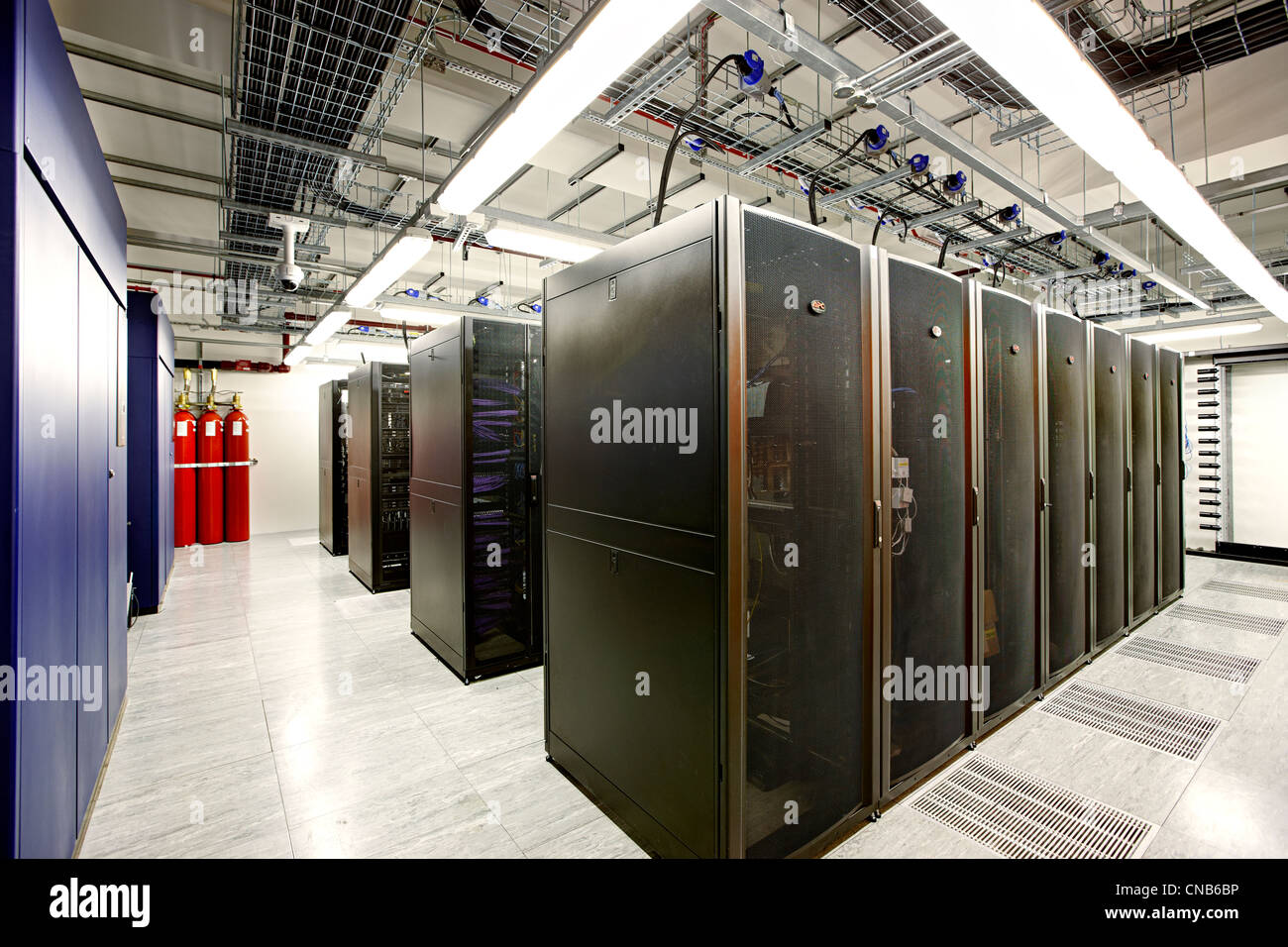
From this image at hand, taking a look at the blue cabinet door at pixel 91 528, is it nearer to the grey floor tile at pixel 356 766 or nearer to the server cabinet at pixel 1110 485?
the grey floor tile at pixel 356 766

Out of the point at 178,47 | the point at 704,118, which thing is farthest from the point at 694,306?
the point at 178,47

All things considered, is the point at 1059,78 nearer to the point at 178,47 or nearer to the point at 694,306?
the point at 694,306

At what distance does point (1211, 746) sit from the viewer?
2.70m

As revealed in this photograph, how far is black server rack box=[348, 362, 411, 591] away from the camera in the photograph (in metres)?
5.36

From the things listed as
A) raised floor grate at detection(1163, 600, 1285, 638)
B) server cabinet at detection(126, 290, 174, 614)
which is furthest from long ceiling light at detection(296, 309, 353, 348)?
raised floor grate at detection(1163, 600, 1285, 638)

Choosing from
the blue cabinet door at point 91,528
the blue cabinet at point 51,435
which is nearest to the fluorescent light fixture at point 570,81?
the blue cabinet at point 51,435

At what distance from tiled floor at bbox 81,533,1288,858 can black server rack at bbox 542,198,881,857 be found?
13.0 inches

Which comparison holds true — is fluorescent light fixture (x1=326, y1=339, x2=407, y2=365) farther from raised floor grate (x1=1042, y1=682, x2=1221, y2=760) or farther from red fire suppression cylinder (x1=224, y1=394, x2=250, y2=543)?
raised floor grate (x1=1042, y1=682, x2=1221, y2=760)

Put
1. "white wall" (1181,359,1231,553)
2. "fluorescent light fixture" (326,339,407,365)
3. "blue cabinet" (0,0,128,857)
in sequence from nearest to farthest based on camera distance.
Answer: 1. "blue cabinet" (0,0,128,857)
2. "white wall" (1181,359,1231,553)
3. "fluorescent light fixture" (326,339,407,365)

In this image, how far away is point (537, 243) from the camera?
362 centimetres

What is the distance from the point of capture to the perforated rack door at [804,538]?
1.74m

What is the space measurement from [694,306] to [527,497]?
2.18m

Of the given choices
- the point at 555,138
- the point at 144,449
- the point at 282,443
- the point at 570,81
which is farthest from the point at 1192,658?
the point at 282,443

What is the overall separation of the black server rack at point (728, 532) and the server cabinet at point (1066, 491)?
184 centimetres
